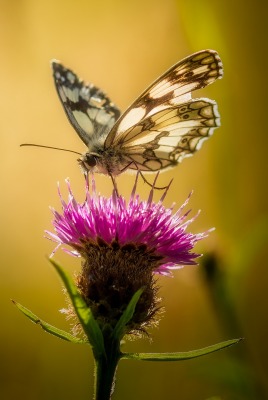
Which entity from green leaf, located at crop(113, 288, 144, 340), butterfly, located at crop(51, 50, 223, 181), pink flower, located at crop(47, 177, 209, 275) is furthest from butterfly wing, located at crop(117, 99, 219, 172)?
green leaf, located at crop(113, 288, 144, 340)

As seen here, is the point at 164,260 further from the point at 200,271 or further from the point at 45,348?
the point at 45,348

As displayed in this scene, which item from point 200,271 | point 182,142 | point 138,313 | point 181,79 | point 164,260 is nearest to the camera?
point 138,313

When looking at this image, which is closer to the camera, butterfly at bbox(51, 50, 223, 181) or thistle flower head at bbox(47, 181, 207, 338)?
thistle flower head at bbox(47, 181, 207, 338)

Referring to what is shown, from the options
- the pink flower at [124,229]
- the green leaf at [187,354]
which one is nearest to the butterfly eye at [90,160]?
the pink flower at [124,229]

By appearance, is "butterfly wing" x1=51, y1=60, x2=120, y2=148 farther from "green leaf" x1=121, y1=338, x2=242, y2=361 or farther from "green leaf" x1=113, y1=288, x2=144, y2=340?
"green leaf" x1=121, y1=338, x2=242, y2=361

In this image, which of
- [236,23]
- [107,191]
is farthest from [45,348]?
[236,23]

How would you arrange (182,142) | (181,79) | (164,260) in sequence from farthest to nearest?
(182,142) → (181,79) → (164,260)

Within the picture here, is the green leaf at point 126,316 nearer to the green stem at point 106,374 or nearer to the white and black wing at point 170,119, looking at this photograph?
the green stem at point 106,374
